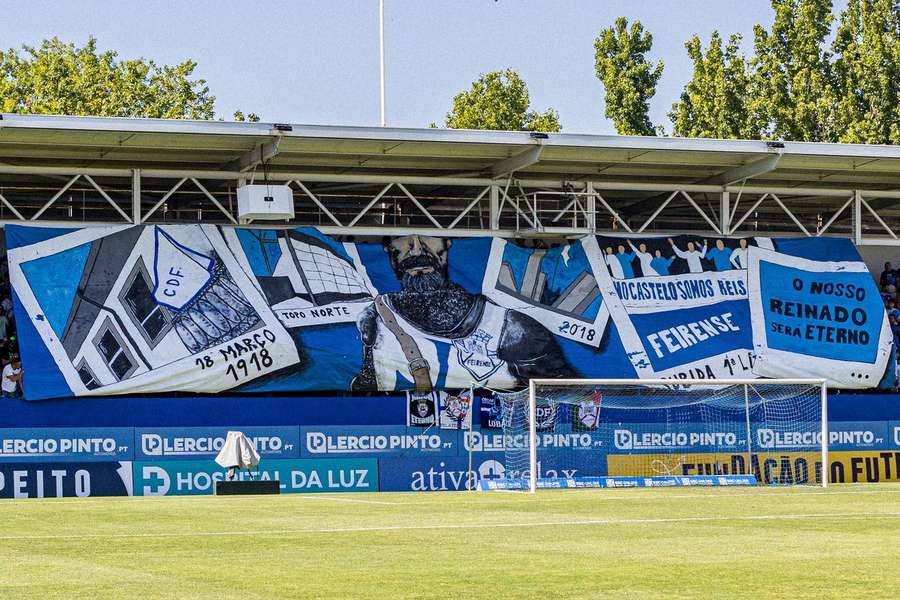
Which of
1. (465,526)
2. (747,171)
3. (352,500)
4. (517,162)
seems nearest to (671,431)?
(517,162)

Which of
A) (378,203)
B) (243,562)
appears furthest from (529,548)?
(378,203)

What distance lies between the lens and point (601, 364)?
108 feet

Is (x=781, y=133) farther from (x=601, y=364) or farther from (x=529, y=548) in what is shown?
(x=529, y=548)

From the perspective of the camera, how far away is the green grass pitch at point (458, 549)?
10062 millimetres

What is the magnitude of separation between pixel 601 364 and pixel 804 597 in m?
23.4

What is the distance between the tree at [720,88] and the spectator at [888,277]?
1897 cm

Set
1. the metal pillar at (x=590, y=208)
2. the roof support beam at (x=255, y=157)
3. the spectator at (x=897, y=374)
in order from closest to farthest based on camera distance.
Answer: the roof support beam at (x=255, y=157) < the metal pillar at (x=590, y=208) < the spectator at (x=897, y=374)

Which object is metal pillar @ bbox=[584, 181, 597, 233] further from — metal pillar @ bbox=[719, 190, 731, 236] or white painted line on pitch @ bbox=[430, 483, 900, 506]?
white painted line on pitch @ bbox=[430, 483, 900, 506]

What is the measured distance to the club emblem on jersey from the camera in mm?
31391

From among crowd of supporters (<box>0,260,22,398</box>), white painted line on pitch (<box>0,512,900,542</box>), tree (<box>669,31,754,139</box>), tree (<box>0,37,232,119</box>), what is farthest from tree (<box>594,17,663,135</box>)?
white painted line on pitch (<box>0,512,900,542</box>)

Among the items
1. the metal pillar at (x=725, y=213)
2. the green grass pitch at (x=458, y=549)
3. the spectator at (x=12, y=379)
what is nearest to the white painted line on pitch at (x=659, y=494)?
the green grass pitch at (x=458, y=549)

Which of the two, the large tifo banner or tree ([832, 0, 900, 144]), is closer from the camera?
the large tifo banner

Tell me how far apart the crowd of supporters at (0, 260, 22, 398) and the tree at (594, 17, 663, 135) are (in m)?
32.0

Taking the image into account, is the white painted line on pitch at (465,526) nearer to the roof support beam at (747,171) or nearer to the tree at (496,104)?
the roof support beam at (747,171)
